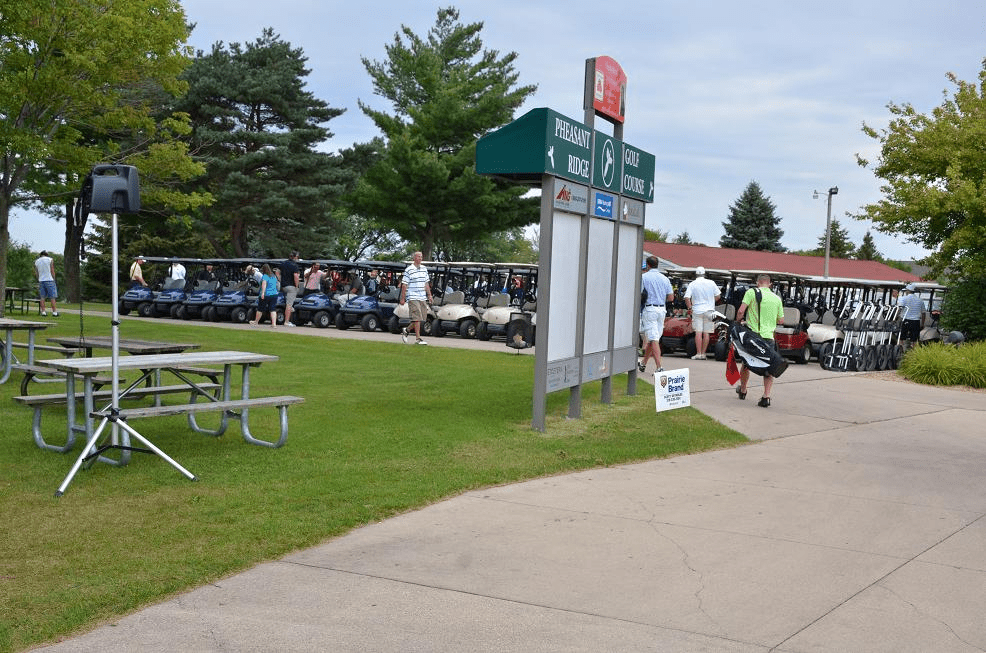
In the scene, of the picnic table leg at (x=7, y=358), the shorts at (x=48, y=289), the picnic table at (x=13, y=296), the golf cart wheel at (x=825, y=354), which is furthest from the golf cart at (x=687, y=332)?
the shorts at (x=48, y=289)

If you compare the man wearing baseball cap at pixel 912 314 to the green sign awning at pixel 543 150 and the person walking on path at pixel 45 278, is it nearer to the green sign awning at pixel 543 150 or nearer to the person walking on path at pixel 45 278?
the green sign awning at pixel 543 150

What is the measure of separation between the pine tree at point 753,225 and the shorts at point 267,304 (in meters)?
47.5

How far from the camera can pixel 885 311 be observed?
20.1 m

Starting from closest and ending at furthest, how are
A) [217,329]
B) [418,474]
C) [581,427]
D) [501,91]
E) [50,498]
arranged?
[50,498] < [418,474] < [581,427] < [217,329] < [501,91]

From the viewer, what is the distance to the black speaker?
22.9 ft

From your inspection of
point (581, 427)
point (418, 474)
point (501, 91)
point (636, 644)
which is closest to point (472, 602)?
point (636, 644)

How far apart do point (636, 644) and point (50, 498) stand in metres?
3.84

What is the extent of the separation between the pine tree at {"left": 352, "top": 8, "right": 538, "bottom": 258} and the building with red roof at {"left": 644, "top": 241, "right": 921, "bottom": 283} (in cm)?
823

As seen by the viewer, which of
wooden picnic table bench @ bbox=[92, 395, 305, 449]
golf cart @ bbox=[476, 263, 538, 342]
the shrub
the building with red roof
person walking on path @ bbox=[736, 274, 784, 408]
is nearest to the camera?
wooden picnic table bench @ bbox=[92, 395, 305, 449]

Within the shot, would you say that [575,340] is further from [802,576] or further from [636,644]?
[636,644]

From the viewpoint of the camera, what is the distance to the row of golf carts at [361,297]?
22641 millimetres

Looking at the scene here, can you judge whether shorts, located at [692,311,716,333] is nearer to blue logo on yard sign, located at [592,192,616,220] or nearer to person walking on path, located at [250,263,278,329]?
blue logo on yard sign, located at [592,192,616,220]

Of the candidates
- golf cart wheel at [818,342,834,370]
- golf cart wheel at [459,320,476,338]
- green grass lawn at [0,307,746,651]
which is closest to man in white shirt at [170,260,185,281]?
golf cart wheel at [459,320,476,338]

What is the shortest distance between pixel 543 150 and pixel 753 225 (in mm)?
61084
